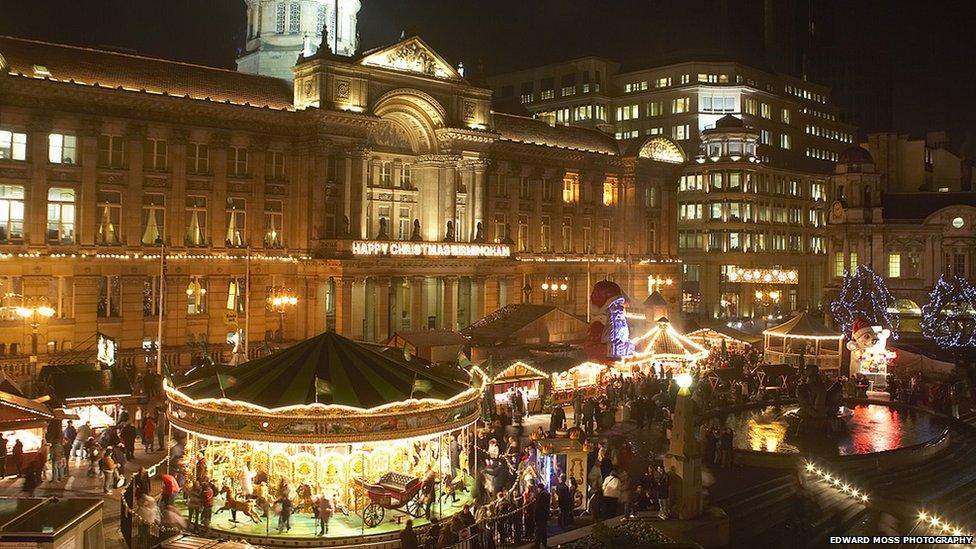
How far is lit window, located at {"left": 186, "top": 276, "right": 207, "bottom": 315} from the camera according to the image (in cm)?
4738

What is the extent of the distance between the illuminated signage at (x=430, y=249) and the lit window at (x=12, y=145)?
17.7 metres

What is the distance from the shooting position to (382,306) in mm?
53406

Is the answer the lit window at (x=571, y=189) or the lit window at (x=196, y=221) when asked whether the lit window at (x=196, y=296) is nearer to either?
the lit window at (x=196, y=221)

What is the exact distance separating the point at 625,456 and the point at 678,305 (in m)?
58.3

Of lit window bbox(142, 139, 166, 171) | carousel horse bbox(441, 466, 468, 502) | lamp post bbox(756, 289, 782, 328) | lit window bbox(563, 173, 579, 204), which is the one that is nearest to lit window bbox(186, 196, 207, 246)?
lit window bbox(142, 139, 166, 171)

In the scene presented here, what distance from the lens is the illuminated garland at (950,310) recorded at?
6144 centimetres

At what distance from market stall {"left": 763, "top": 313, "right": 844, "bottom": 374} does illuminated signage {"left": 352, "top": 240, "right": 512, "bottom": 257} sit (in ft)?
61.4

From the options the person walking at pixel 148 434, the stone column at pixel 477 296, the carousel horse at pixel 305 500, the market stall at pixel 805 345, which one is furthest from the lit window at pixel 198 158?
the market stall at pixel 805 345

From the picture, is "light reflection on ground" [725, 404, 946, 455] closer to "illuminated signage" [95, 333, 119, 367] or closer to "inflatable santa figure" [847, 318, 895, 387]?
"inflatable santa figure" [847, 318, 895, 387]

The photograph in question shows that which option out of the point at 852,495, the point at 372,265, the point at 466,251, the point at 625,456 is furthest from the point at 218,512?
the point at 466,251

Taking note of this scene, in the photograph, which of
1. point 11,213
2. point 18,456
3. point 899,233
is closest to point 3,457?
point 18,456

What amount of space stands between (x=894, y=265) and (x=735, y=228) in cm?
1991

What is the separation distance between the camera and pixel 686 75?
313ft

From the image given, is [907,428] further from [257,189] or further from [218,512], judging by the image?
[257,189]
